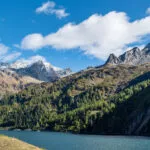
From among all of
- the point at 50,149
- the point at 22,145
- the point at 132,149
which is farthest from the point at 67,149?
the point at 22,145

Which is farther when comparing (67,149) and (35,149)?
(67,149)

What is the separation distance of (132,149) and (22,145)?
54.9m

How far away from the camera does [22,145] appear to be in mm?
98000

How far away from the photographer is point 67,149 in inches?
5344

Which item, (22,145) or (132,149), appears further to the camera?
(132,149)

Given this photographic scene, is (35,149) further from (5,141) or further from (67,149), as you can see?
(67,149)

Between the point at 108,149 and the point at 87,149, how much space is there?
8.70 meters

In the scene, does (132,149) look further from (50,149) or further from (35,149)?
(35,149)

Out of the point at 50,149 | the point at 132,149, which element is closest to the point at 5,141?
the point at 50,149

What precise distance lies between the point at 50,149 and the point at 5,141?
37419 mm

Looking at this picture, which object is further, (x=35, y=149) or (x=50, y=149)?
(x=50, y=149)

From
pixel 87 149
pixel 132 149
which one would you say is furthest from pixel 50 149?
pixel 132 149

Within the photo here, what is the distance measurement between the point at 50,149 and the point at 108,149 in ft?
78.3

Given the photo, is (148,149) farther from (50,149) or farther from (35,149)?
(35,149)
